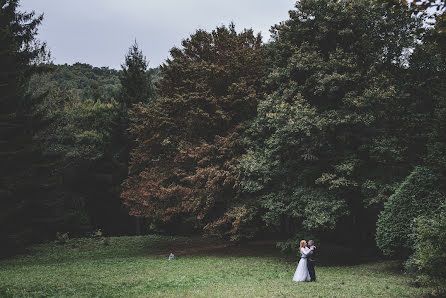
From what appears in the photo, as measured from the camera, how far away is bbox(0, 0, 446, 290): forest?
58.3 feet

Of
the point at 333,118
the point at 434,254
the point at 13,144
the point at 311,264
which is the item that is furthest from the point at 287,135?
the point at 13,144

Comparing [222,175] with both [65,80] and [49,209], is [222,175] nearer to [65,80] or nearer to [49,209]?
[49,209]

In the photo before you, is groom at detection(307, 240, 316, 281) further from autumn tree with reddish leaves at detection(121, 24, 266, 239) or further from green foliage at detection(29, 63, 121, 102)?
green foliage at detection(29, 63, 121, 102)

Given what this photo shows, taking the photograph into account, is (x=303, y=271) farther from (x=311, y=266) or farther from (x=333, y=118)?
(x=333, y=118)

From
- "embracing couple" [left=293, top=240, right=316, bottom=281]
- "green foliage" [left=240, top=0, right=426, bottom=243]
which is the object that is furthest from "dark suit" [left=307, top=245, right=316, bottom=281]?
"green foliage" [left=240, top=0, right=426, bottom=243]

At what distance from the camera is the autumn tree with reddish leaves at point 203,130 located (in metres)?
21.8

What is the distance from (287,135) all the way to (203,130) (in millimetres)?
7041

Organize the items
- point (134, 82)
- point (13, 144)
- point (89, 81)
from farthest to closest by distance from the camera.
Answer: point (89, 81)
point (134, 82)
point (13, 144)

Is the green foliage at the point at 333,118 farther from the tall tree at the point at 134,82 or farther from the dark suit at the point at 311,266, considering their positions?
the tall tree at the point at 134,82

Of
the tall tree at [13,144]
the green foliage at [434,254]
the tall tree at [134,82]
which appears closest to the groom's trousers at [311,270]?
the green foliage at [434,254]

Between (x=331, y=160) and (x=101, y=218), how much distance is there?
28.0m

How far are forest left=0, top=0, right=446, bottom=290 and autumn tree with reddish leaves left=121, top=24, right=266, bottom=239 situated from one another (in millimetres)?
100

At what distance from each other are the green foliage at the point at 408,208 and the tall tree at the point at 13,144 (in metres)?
21.0

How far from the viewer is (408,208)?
14.2m
